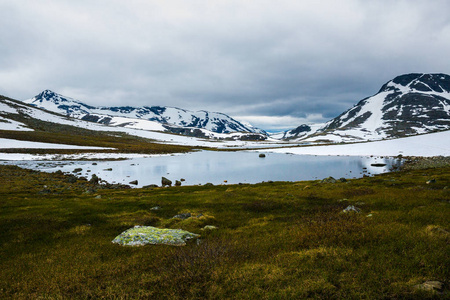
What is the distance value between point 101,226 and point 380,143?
13380 centimetres

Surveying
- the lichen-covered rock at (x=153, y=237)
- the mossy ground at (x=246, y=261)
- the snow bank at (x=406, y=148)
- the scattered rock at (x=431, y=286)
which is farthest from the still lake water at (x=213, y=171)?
→ the scattered rock at (x=431, y=286)

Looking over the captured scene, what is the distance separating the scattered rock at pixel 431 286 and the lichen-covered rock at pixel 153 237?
28.1 ft

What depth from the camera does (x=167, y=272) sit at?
24.1ft

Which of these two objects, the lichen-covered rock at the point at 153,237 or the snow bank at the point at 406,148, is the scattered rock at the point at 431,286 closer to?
the lichen-covered rock at the point at 153,237

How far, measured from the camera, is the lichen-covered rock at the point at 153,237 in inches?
420

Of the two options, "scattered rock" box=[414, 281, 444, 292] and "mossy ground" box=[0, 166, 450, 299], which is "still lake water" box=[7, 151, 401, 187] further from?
"scattered rock" box=[414, 281, 444, 292]

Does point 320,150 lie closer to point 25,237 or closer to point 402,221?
point 402,221

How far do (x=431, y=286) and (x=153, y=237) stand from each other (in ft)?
34.4

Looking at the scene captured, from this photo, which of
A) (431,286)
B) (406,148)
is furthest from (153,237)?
(406,148)

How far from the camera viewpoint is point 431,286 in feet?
18.5

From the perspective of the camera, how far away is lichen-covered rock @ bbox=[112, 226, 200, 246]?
35.0 feet

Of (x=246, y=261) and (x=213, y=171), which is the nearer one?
(x=246, y=261)

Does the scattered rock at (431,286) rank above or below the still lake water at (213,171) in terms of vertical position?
above

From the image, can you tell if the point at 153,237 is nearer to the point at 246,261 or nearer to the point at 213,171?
the point at 246,261
